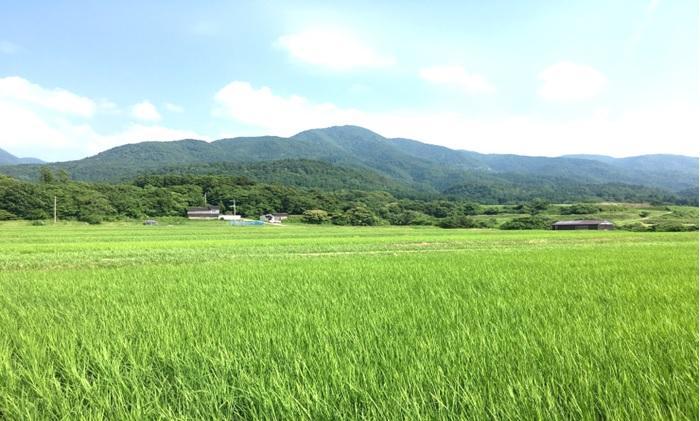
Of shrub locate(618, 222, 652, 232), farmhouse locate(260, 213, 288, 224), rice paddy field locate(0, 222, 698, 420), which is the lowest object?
farmhouse locate(260, 213, 288, 224)

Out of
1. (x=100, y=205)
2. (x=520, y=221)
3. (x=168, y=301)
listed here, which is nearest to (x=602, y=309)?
(x=168, y=301)

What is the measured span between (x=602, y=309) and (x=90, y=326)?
5.97 m

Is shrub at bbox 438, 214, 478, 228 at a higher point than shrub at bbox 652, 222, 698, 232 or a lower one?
lower

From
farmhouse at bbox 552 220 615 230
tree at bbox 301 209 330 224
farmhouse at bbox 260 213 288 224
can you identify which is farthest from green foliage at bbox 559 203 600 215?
farmhouse at bbox 260 213 288 224

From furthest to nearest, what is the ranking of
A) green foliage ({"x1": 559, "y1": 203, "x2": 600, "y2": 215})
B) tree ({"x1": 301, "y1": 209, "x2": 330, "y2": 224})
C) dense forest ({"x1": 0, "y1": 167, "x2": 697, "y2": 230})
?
green foliage ({"x1": 559, "y1": 203, "x2": 600, "y2": 215})
tree ({"x1": 301, "y1": 209, "x2": 330, "y2": 224})
dense forest ({"x1": 0, "y1": 167, "x2": 697, "y2": 230})

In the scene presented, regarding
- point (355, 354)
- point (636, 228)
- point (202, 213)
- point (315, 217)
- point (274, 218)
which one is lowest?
point (274, 218)

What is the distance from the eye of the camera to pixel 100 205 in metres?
65.1

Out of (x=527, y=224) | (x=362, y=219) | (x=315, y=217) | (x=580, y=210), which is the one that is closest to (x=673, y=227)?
(x=527, y=224)

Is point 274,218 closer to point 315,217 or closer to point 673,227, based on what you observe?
point 315,217

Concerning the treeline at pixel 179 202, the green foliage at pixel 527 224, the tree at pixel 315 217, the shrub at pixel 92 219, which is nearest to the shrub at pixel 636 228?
the green foliage at pixel 527 224

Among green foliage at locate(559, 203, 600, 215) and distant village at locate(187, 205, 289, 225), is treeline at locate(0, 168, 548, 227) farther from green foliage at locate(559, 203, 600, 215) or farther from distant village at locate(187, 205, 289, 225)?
green foliage at locate(559, 203, 600, 215)

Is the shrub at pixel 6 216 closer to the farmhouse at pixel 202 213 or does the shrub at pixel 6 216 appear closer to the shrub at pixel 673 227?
the farmhouse at pixel 202 213

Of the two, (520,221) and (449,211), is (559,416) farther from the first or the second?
(449,211)

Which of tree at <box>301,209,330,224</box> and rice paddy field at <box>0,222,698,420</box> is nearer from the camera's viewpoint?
rice paddy field at <box>0,222,698,420</box>
